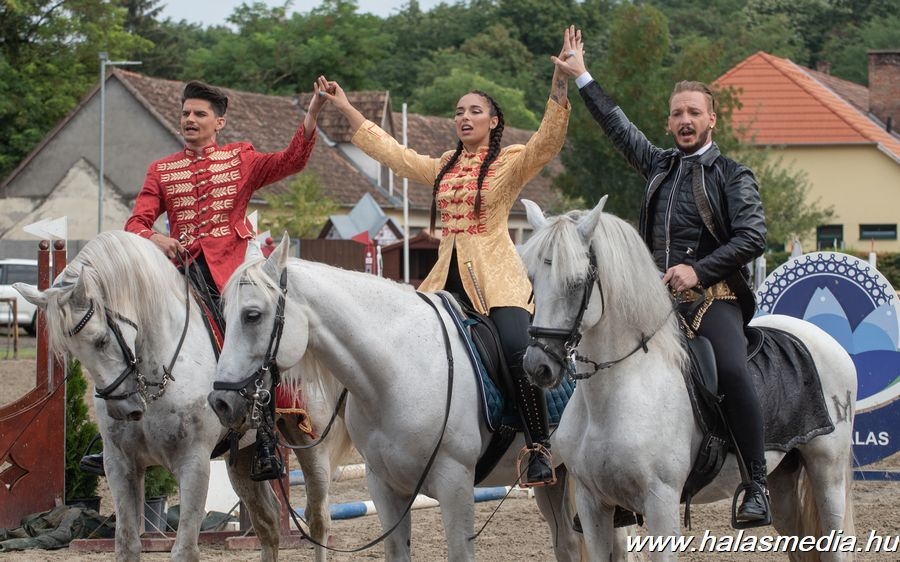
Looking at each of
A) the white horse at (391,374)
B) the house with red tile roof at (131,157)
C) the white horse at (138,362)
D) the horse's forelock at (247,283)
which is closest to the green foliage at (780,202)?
the house with red tile roof at (131,157)

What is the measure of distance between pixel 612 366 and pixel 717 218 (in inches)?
34.7

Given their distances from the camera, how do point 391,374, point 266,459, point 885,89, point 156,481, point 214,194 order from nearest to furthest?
point 391,374, point 266,459, point 214,194, point 156,481, point 885,89

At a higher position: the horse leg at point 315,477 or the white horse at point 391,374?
the white horse at point 391,374

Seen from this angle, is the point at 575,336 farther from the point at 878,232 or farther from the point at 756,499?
the point at 878,232

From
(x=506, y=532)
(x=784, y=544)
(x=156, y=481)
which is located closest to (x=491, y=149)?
(x=784, y=544)

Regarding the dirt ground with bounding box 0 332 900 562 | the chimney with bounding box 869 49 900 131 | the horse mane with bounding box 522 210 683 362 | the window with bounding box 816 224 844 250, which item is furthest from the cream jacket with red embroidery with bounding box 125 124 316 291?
the chimney with bounding box 869 49 900 131

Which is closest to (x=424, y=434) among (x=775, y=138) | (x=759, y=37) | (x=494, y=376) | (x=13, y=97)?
(x=494, y=376)

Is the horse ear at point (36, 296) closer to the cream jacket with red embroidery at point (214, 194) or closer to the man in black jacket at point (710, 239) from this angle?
the cream jacket with red embroidery at point (214, 194)

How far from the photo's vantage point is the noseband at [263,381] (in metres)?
4.94

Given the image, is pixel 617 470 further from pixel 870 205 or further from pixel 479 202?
pixel 870 205

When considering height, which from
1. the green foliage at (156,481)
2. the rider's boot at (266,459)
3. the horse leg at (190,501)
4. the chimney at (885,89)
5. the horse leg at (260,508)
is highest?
the chimney at (885,89)

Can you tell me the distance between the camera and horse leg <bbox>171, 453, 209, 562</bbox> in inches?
229

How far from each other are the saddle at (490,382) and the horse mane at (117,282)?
1358mm

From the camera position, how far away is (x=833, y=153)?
42844 millimetres
